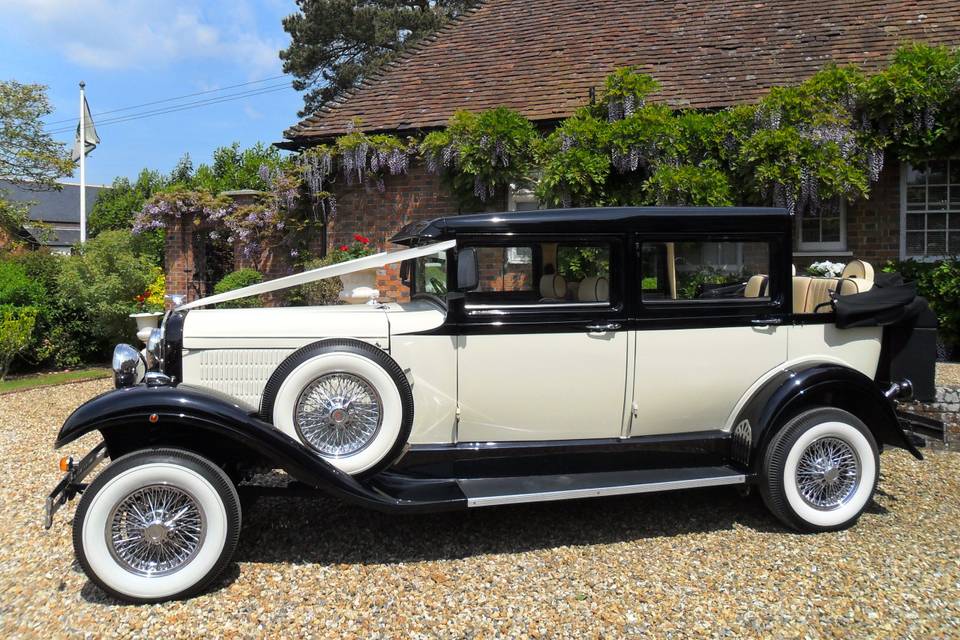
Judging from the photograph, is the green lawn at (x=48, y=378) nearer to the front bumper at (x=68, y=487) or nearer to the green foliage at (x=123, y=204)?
the front bumper at (x=68, y=487)

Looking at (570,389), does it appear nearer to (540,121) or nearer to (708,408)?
(708,408)

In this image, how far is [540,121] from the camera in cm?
1052

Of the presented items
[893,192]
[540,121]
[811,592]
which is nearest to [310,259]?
[540,121]

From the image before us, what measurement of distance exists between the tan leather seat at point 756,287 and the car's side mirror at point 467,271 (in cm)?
179

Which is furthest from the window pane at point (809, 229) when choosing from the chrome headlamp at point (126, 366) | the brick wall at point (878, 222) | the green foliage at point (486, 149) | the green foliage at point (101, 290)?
the green foliage at point (101, 290)

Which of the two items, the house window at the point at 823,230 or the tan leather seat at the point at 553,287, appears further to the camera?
the house window at the point at 823,230

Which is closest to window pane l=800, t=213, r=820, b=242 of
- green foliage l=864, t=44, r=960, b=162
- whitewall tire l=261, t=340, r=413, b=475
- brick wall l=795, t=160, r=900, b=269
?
brick wall l=795, t=160, r=900, b=269

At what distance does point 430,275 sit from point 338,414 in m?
1.12

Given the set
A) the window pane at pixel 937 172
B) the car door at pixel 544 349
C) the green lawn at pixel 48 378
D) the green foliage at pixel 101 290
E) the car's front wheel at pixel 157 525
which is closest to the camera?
the car's front wheel at pixel 157 525

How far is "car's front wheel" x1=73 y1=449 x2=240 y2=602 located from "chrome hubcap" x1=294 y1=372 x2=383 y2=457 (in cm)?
50

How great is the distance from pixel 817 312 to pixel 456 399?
237 cm

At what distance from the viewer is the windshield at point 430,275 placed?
13.4 feet

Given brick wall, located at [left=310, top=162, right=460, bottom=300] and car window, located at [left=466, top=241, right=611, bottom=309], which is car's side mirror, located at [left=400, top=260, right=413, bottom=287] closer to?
car window, located at [left=466, top=241, right=611, bottom=309]

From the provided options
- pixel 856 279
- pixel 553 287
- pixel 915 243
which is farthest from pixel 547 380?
pixel 915 243
